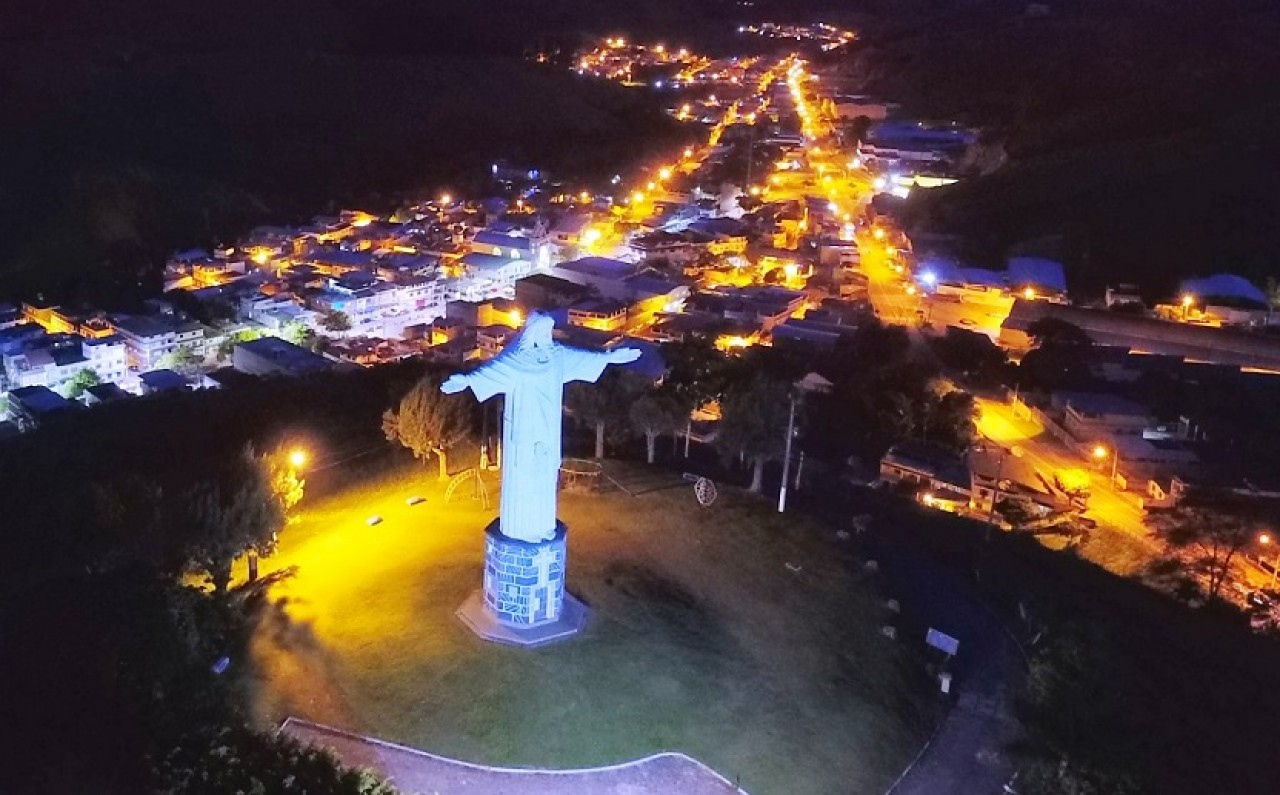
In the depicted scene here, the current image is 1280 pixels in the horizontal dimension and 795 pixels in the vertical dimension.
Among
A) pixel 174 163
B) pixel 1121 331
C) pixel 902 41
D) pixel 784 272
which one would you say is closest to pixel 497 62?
pixel 174 163

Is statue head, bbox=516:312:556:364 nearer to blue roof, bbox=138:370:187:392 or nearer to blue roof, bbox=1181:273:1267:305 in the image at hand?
blue roof, bbox=138:370:187:392

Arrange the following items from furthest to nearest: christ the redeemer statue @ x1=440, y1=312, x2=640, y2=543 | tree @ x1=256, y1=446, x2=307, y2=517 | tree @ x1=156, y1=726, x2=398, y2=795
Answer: tree @ x1=256, y1=446, x2=307, y2=517, christ the redeemer statue @ x1=440, y1=312, x2=640, y2=543, tree @ x1=156, y1=726, x2=398, y2=795

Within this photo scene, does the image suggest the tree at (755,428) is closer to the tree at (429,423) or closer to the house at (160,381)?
the tree at (429,423)

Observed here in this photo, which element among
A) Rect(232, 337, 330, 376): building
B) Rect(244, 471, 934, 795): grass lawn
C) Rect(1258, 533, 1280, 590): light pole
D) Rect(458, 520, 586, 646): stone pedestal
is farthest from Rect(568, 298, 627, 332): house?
Rect(458, 520, 586, 646): stone pedestal

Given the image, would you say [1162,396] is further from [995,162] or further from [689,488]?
[995,162]

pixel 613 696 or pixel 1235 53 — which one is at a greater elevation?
pixel 1235 53

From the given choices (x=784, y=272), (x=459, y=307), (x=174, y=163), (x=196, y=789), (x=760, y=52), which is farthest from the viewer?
(x=760, y=52)

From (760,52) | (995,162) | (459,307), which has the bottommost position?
(459,307)
